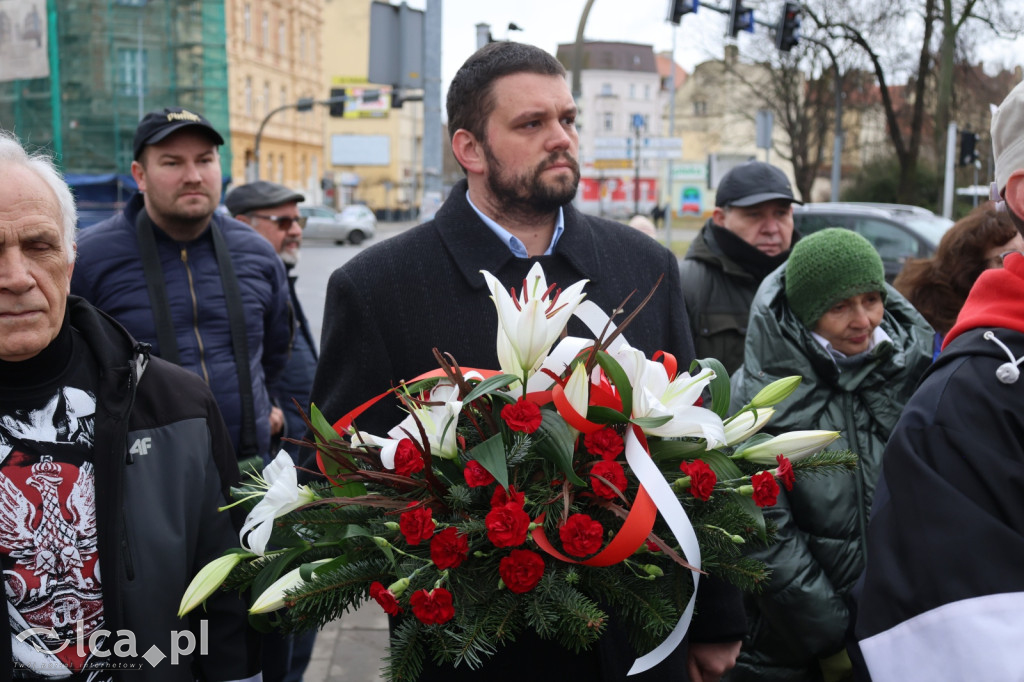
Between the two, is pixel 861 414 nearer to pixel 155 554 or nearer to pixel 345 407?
pixel 345 407

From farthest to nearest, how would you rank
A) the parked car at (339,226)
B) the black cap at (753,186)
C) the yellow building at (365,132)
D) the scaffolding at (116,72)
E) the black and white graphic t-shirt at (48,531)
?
the yellow building at (365,132)
the parked car at (339,226)
the scaffolding at (116,72)
the black cap at (753,186)
the black and white graphic t-shirt at (48,531)

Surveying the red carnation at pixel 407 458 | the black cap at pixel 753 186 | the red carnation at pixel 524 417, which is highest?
the black cap at pixel 753 186

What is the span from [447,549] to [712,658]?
1.00m

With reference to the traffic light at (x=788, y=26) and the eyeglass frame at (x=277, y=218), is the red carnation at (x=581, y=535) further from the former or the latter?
the traffic light at (x=788, y=26)

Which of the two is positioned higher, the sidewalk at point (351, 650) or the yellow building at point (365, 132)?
the yellow building at point (365, 132)

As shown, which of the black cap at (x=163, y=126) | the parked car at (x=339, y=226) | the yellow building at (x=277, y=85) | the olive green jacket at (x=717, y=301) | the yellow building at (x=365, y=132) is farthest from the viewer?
the yellow building at (x=365, y=132)

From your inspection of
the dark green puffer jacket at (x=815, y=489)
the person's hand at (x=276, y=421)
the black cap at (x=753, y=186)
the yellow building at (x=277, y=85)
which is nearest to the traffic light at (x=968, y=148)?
the black cap at (x=753, y=186)

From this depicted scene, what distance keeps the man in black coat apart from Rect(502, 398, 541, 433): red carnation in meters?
0.77

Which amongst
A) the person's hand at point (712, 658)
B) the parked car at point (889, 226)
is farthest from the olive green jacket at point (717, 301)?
the parked car at point (889, 226)

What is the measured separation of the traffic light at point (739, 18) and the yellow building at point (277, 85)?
3119 cm

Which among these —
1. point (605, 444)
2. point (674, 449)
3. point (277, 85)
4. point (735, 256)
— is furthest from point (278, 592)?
point (277, 85)

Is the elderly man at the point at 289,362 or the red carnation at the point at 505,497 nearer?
the red carnation at the point at 505,497

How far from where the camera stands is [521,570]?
62.6 inches

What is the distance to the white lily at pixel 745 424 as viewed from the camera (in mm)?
1839
